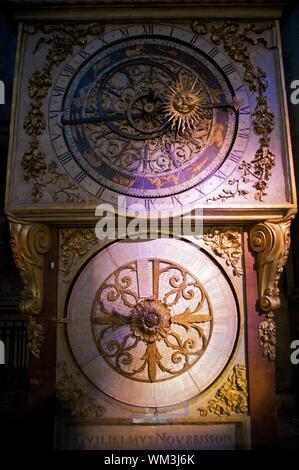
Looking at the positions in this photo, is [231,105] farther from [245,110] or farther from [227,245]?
[227,245]

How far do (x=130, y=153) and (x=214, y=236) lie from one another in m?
1.15

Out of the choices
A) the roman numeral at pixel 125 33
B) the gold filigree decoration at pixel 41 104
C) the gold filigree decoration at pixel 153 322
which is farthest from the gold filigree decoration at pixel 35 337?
the roman numeral at pixel 125 33

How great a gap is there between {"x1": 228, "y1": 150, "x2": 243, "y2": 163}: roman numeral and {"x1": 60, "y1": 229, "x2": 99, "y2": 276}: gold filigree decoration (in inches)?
59.7

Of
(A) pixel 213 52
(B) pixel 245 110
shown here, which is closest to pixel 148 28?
(A) pixel 213 52

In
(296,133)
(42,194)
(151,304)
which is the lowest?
(151,304)

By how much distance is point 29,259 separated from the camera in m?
4.38

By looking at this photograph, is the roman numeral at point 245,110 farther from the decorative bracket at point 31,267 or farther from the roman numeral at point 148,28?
the decorative bracket at point 31,267

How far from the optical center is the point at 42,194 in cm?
450

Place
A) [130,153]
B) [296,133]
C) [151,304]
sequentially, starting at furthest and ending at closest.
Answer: [296,133], [130,153], [151,304]

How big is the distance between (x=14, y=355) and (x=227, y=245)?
370 centimetres

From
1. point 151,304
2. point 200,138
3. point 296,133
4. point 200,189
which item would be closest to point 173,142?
point 200,138

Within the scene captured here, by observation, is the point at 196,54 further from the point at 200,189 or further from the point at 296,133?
the point at 296,133

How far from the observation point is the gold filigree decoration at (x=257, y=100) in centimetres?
451

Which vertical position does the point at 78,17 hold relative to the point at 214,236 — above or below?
above
